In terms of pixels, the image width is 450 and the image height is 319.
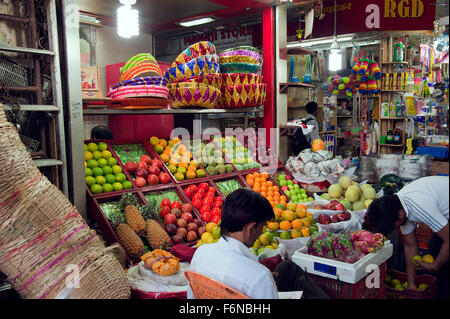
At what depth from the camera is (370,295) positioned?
2779 mm

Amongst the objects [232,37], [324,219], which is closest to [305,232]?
[324,219]

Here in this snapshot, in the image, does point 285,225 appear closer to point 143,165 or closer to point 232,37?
point 143,165

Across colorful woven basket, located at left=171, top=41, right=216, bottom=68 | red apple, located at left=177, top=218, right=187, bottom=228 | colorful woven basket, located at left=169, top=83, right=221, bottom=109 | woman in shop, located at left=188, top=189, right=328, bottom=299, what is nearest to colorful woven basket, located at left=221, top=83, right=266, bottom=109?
colorful woven basket, located at left=169, top=83, right=221, bottom=109

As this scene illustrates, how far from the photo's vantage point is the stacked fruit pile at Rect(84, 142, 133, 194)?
365 cm

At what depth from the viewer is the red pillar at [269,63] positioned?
216 inches

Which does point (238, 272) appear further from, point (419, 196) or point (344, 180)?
point (344, 180)

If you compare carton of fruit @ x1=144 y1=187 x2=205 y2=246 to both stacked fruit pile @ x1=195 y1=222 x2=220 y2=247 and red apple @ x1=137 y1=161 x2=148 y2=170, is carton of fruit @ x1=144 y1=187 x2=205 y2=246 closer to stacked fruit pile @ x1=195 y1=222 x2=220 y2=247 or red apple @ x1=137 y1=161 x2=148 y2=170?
stacked fruit pile @ x1=195 y1=222 x2=220 y2=247

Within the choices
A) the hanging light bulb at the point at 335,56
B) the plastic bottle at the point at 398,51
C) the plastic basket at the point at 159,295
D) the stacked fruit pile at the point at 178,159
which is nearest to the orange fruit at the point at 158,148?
the stacked fruit pile at the point at 178,159

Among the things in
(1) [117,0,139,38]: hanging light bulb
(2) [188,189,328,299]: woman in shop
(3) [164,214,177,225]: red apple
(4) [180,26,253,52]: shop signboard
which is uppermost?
(4) [180,26,253,52]: shop signboard

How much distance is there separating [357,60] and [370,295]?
6586 mm

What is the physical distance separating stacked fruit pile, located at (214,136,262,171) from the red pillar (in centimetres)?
69

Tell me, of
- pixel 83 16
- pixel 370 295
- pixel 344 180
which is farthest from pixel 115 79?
pixel 370 295

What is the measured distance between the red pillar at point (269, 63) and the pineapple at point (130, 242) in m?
3.00

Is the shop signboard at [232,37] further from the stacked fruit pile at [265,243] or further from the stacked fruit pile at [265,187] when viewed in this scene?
the stacked fruit pile at [265,243]
